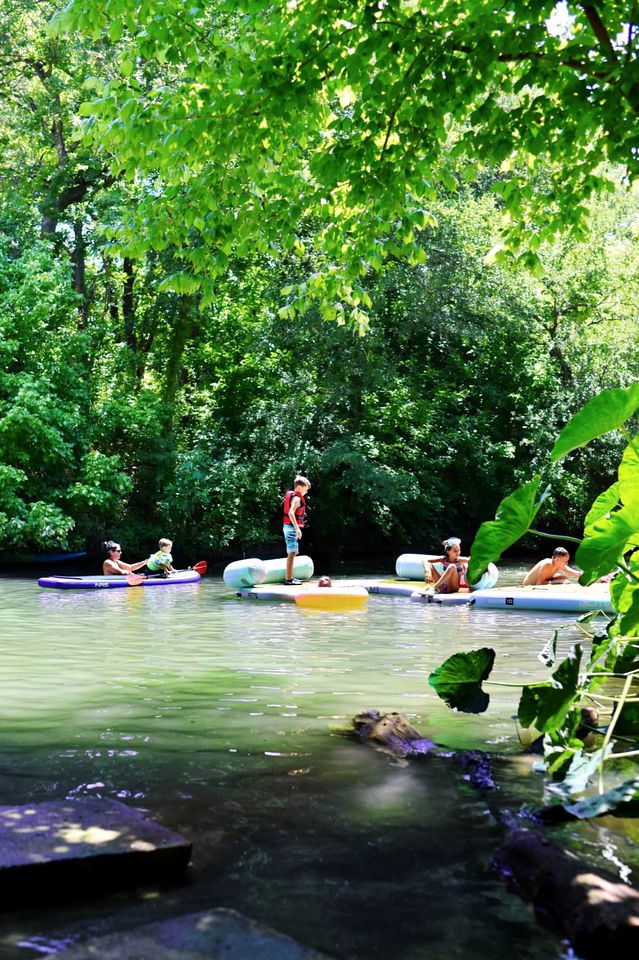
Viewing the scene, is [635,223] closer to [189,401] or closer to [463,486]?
[463,486]

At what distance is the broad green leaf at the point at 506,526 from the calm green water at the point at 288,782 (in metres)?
1.19

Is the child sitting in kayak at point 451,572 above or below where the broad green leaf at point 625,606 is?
below

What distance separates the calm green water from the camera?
357cm

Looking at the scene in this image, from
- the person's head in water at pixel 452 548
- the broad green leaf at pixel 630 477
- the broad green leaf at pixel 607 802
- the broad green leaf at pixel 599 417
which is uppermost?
the broad green leaf at pixel 599 417

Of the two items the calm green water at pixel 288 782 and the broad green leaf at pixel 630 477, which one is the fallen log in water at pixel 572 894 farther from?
the broad green leaf at pixel 630 477

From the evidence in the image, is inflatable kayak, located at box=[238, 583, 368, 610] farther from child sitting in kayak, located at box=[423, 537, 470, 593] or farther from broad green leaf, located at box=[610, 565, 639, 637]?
broad green leaf, located at box=[610, 565, 639, 637]

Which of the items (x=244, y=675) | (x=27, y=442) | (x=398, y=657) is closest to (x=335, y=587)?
(x=398, y=657)

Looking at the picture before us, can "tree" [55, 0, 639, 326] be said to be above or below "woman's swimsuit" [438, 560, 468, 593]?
above

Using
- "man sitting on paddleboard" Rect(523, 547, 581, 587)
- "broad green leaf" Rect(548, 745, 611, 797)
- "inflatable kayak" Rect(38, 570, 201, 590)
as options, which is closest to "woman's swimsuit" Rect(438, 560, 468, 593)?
"man sitting on paddleboard" Rect(523, 547, 581, 587)

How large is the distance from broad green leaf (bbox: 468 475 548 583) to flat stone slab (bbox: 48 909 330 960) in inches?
75.0

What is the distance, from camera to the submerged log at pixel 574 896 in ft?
10.6

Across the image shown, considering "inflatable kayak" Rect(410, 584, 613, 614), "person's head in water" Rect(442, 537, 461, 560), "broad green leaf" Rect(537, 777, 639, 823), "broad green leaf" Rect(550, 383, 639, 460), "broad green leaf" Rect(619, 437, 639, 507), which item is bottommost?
"inflatable kayak" Rect(410, 584, 613, 614)

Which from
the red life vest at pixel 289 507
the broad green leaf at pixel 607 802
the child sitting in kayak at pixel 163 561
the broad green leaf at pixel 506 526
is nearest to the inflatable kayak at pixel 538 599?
the red life vest at pixel 289 507

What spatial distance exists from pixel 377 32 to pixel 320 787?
515 centimetres
